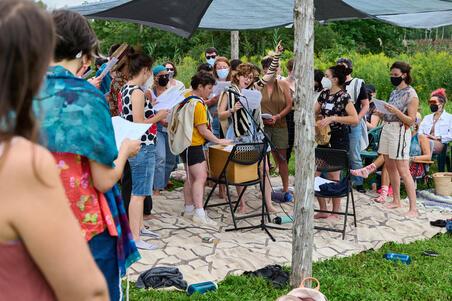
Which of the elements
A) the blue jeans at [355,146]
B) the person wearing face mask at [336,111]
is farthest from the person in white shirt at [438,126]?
the person wearing face mask at [336,111]

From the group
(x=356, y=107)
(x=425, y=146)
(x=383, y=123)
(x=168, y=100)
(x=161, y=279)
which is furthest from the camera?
(x=425, y=146)

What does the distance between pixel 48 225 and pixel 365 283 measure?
4066mm

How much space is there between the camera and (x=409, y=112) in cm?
704

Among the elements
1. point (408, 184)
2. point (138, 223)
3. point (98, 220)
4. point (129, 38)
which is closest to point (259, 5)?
point (408, 184)

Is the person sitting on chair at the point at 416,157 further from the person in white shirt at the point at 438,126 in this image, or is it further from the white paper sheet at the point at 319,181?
the white paper sheet at the point at 319,181

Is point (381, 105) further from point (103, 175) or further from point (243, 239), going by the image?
point (103, 175)

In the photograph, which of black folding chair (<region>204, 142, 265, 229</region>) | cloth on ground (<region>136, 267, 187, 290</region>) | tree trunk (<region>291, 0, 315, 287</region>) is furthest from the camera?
black folding chair (<region>204, 142, 265, 229</region>)

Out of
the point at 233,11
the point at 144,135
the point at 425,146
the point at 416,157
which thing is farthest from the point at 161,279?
the point at 425,146

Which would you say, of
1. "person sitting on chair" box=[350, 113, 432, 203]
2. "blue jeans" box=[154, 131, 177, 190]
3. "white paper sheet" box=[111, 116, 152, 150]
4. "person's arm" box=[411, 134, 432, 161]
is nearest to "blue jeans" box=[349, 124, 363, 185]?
"person sitting on chair" box=[350, 113, 432, 203]

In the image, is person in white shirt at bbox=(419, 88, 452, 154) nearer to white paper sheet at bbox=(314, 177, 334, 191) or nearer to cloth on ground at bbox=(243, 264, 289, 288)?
white paper sheet at bbox=(314, 177, 334, 191)

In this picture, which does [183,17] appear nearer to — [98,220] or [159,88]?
[159,88]

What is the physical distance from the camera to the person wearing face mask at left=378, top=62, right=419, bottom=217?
7.01m

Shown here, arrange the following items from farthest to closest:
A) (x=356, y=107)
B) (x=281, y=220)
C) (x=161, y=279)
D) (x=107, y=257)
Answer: (x=356, y=107)
(x=281, y=220)
(x=161, y=279)
(x=107, y=257)

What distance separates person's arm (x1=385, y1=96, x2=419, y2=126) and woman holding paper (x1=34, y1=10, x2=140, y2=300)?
5.17m
